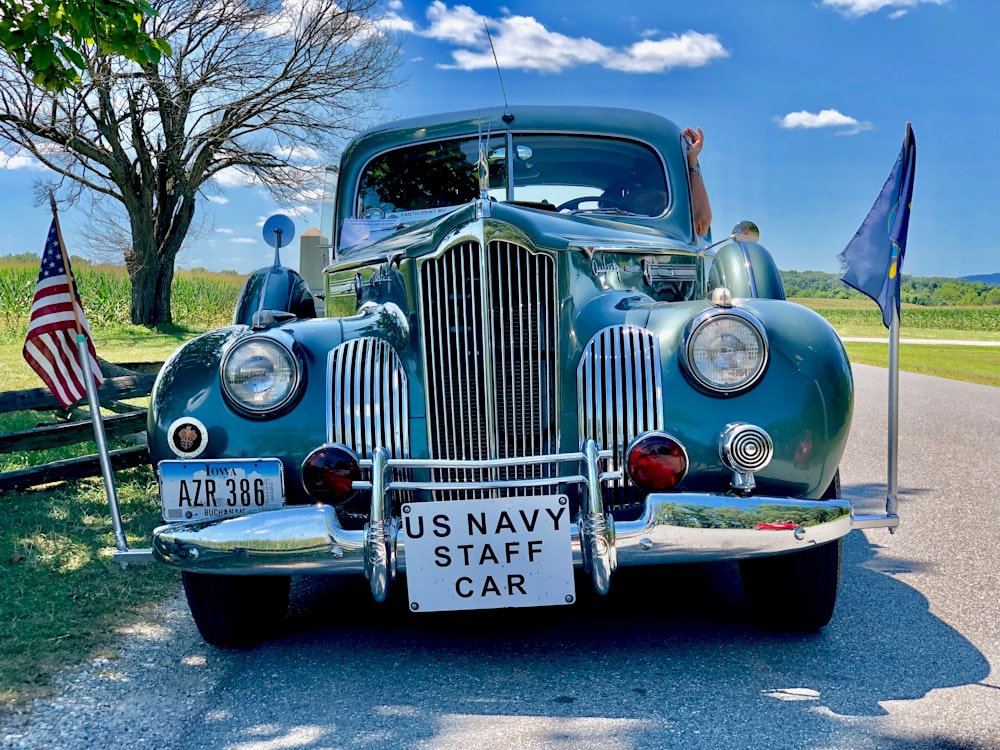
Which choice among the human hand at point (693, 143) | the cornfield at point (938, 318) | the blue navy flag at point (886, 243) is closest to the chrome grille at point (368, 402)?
the blue navy flag at point (886, 243)

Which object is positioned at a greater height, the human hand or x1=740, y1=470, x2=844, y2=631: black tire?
the human hand

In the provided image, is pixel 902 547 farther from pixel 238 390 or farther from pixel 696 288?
pixel 238 390

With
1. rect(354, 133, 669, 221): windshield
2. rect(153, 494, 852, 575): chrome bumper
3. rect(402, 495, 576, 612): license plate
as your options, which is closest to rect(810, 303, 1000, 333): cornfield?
rect(354, 133, 669, 221): windshield

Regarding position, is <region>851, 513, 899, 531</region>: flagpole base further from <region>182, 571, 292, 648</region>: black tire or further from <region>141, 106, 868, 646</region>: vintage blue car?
<region>182, 571, 292, 648</region>: black tire

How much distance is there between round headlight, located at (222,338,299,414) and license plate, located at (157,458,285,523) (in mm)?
216

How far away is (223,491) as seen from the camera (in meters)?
3.22

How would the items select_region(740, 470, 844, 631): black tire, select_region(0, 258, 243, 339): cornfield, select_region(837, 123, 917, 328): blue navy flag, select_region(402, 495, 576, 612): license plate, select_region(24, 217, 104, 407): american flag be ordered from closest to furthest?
select_region(402, 495, 576, 612): license plate < select_region(740, 470, 844, 631): black tire < select_region(837, 123, 917, 328): blue navy flag < select_region(24, 217, 104, 407): american flag < select_region(0, 258, 243, 339): cornfield

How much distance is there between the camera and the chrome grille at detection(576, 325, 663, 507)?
10.5ft

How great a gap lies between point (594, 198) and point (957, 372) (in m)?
15.9

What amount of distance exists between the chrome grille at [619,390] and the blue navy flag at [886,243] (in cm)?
96

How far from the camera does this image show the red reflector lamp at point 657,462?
3.12 meters

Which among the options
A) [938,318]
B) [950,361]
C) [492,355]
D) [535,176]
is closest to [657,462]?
[492,355]

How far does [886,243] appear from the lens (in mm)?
3633

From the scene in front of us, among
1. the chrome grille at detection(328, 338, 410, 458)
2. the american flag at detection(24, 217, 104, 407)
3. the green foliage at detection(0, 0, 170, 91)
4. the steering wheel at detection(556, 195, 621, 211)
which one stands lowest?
the chrome grille at detection(328, 338, 410, 458)
